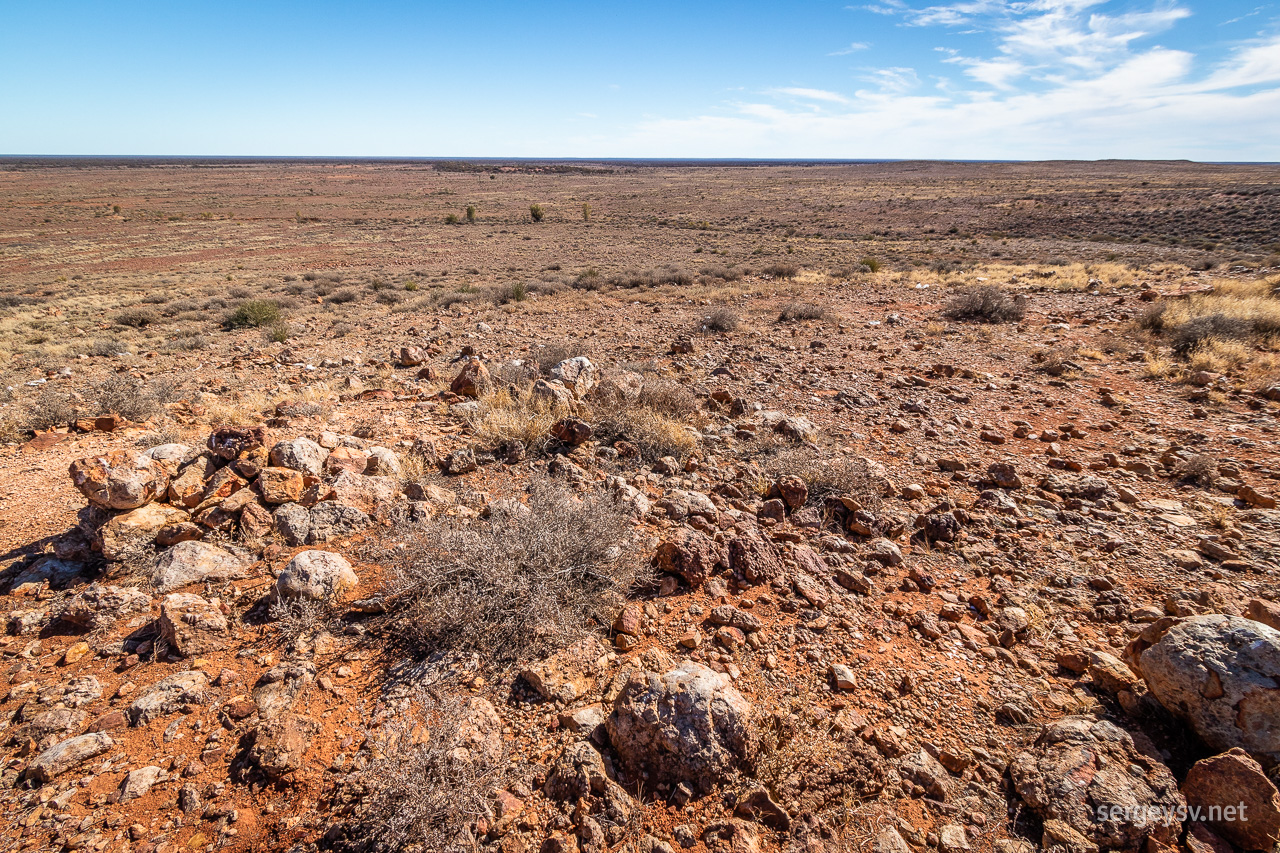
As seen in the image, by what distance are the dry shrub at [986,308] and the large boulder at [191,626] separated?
11.7 m

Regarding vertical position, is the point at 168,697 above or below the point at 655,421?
below

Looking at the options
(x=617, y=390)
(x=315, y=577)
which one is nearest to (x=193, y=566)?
(x=315, y=577)

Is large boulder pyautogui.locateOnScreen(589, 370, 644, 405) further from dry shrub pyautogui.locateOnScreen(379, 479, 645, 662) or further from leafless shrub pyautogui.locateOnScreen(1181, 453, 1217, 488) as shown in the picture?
leafless shrub pyautogui.locateOnScreen(1181, 453, 1217, 488)

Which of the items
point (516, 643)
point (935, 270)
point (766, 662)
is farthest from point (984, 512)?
point (935, 270)

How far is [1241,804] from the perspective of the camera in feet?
6.05

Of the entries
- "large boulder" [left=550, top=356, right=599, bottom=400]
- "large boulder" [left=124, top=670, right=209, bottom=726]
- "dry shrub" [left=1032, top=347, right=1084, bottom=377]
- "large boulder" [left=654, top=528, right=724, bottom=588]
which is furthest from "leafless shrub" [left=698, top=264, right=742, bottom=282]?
"large boulder" [left=124, top=670, right=209, bottom=726]

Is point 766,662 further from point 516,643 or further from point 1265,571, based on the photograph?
point 1265,571

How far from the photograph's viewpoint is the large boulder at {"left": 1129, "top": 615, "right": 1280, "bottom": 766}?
2.04 m

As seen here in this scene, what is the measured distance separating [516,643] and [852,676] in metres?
1.73

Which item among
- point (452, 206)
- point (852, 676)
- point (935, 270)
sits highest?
point (452, 206)

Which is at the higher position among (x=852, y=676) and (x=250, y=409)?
(x=250, y=409)

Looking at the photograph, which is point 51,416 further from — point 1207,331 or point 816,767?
point 1207,331

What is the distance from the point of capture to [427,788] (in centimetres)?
185

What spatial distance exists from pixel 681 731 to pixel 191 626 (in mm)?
2519
